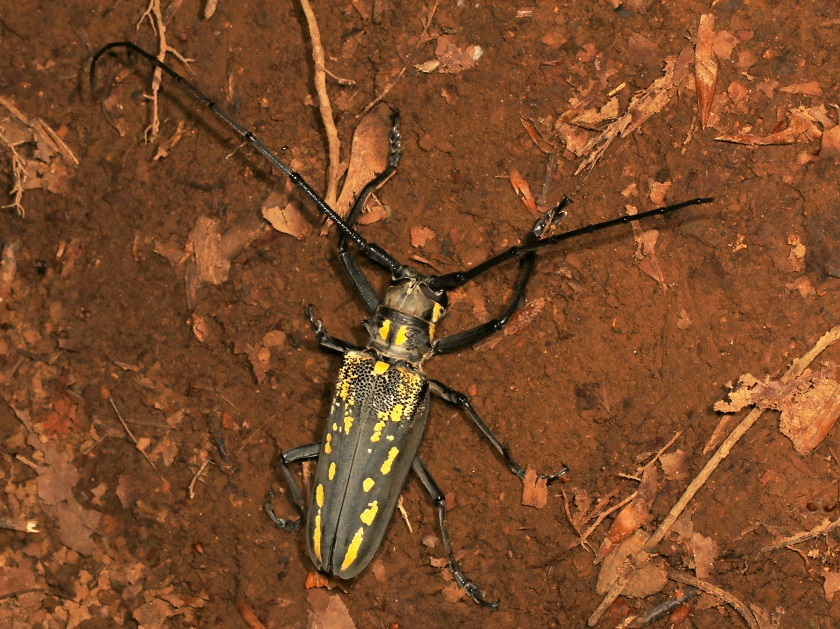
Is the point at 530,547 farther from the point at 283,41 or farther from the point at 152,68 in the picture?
the point at 152,68

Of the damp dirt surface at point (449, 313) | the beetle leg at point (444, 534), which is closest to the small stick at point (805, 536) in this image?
the damp dirt surface at point (449, 313)

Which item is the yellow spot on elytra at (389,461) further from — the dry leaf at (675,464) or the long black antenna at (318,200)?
the dry leaf at (675,464)

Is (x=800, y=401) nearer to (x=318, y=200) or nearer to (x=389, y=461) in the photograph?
(x=389, y=461)

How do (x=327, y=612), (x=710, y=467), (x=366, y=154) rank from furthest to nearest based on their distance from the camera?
(x=327, y=612) < (x=366, y=154) < (x=710, y=467)

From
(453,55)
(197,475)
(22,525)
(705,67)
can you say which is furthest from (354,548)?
(705,67)

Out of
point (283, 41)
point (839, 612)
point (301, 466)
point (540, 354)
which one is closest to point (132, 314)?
point (301, 466)

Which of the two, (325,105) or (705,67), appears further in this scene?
(325,105)

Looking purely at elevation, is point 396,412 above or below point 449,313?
below
